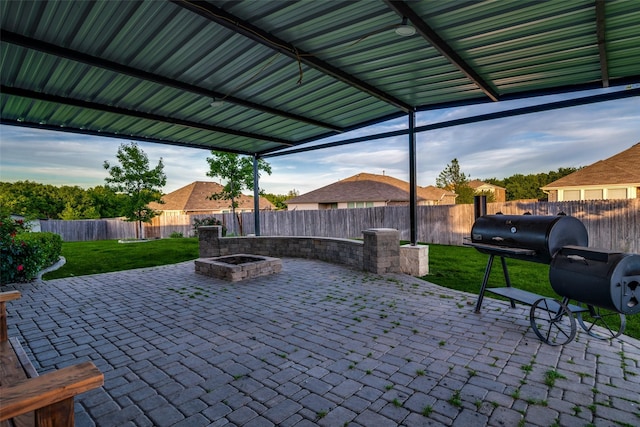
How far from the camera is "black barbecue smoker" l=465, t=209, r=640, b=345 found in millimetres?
2986

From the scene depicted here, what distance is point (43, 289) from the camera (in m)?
6.25

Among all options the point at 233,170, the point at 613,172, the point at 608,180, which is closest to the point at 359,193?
the point at 233,170

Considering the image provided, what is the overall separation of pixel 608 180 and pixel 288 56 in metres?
16.7

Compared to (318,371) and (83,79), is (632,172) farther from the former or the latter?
(83,79)

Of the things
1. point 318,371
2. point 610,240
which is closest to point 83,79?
point 318,371

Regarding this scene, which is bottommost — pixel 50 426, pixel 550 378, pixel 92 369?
Result: pixel 550 378

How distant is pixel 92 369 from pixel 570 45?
220 inches

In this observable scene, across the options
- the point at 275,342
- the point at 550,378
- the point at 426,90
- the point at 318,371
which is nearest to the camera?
the point at 550,378

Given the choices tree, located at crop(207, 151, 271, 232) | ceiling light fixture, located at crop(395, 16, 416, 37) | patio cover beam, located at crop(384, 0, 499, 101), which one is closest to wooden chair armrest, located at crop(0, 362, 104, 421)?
patio cover beam, located at crop(384, 0, 499, 101)

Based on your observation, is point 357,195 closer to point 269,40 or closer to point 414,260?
point 414,260

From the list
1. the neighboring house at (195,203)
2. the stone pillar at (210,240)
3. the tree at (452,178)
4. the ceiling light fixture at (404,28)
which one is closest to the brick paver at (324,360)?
the ceiling light fixture at (404,28)

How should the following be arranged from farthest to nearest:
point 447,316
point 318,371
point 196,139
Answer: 1. point 196,139
2. point 447,316
3. point 318,371

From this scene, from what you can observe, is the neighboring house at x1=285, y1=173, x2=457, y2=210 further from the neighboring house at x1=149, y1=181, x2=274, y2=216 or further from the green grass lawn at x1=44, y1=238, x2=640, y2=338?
the green grass lawn at x1=44, y1=238, x2=640, y2=338

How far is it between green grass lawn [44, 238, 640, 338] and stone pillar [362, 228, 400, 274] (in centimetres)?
76
